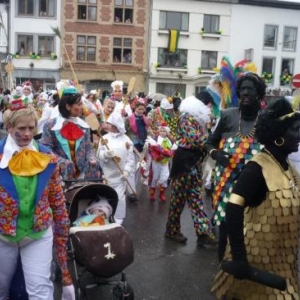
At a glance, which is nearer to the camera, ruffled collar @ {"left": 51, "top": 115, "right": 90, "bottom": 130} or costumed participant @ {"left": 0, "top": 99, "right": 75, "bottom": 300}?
costumed participant @ {"left": 0, "top": 99, "right": 75, "bottom": 300}

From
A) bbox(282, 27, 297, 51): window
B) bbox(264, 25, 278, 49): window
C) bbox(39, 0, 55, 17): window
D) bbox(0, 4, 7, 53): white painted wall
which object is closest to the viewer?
bbox(0, 4, 7, 53): white painted wall

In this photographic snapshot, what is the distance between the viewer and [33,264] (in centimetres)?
310

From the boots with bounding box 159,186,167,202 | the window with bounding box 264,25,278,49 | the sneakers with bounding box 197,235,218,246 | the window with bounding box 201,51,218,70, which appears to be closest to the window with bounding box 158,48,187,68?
the window with bounding box 201,51,218,70

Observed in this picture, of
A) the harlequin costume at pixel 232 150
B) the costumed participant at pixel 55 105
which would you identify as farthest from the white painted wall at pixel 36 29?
the harlequin costume at pixel 232 150

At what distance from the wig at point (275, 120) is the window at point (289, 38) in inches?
1384

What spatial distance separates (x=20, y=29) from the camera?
33.2 m

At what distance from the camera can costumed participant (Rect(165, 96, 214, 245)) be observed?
5438 millimetres

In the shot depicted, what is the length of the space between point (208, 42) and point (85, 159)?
3119 centimetres

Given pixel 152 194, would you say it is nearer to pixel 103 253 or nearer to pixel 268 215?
pixel 103 253

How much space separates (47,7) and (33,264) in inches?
1295

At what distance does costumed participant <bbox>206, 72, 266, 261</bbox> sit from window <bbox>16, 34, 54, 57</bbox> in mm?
31070

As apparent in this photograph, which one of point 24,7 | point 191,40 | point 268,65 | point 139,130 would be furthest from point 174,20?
point 139,130

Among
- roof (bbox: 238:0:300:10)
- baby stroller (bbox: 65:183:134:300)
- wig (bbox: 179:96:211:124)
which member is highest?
roof (bbox: 238:0:300:10)

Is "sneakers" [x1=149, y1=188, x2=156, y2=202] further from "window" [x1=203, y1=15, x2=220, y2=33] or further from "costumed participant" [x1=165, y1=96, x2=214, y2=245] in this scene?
"window" [x1=203, y1=15, x2=220, y2=33]
